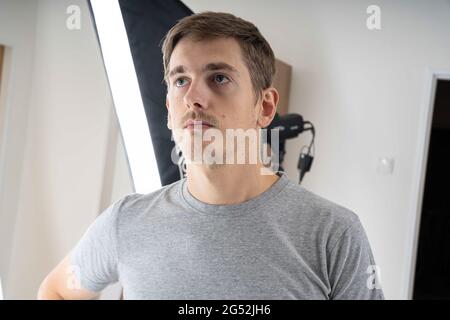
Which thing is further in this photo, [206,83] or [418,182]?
[418,182]

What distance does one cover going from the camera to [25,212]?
90 centimetres

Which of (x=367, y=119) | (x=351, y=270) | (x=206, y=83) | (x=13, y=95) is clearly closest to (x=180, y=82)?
(x=206, y=83)

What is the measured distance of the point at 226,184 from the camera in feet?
1.57

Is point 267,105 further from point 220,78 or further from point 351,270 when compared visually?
point 351,270

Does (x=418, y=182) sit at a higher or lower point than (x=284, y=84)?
lower

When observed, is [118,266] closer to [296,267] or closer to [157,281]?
[157,281]

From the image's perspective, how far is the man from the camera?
0.44m

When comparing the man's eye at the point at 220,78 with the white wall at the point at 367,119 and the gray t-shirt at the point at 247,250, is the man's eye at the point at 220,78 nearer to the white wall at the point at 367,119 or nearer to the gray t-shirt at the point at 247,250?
the gray t-shirt at the point at 247,250

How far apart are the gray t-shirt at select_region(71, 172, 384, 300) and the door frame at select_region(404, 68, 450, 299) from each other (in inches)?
23.4

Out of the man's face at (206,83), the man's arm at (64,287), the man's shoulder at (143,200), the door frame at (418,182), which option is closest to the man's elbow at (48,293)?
the man's arm at (64,287)

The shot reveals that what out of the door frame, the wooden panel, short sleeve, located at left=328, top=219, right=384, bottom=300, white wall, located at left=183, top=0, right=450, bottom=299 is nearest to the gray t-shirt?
short sleeve, located at left=328, top=219, right=384, bottom=300

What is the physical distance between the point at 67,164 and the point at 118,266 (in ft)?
2.39

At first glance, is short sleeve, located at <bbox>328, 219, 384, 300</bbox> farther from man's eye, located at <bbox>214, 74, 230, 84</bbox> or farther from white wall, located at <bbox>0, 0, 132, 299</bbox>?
white wall, located at <bbox>0, 0, 132, 299</bbox>

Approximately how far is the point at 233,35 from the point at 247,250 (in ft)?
0.74
